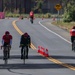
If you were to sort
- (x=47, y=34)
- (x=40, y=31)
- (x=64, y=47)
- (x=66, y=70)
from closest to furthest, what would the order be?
(x=66, y=70), (x=64, y=47), (x=47, y=34), (x=40, y=31)

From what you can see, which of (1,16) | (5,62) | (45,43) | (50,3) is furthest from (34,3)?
(5,62)

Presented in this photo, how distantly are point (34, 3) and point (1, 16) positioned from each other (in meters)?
42.1

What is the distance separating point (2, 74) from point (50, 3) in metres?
114

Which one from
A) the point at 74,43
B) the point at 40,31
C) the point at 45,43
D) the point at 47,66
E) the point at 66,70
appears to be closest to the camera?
the point at 66,70

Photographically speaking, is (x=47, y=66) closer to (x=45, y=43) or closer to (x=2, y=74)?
(x=2, y=74)

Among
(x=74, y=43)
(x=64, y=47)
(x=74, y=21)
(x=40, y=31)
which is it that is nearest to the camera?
(x=74, y=43)

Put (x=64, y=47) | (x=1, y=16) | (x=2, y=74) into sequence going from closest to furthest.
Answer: (x=2, y=74) → (x=64, y=47) → (x=1, y=16)

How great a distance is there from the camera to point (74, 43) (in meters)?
34.0

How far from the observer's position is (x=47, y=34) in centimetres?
4916

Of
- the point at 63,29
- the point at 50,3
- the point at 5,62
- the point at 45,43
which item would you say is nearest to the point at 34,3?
the point at 50,3

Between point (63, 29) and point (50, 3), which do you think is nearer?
point (63, 29)

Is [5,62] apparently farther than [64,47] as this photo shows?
No

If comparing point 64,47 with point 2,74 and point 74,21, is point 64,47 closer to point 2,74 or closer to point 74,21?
point 2,74

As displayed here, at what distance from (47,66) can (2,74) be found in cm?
404
